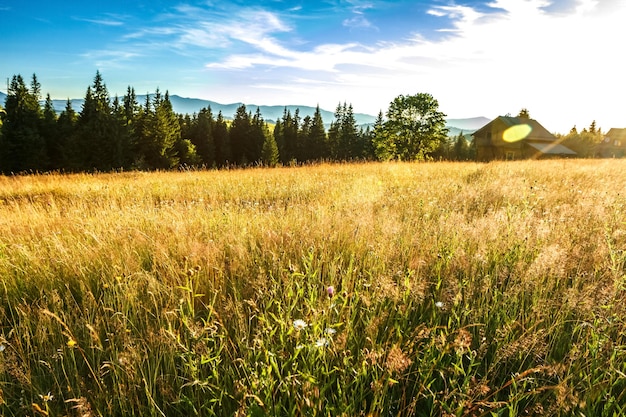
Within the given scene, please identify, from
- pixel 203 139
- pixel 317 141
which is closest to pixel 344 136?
pixel 317 141

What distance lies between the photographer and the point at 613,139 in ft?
230

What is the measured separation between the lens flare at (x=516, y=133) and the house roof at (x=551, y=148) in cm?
155

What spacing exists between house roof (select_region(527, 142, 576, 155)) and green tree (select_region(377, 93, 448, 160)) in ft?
39.4

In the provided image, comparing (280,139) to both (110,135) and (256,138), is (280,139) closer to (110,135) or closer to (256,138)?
(256,138)

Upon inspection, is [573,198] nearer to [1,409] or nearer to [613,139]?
[1,409]

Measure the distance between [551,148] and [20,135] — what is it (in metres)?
68.4

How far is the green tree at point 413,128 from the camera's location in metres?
42.6

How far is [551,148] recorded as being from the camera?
141 ft

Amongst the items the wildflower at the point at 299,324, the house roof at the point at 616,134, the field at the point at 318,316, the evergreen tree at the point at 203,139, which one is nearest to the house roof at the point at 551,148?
the house roof at the point at 616,134

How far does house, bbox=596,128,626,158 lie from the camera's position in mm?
65812

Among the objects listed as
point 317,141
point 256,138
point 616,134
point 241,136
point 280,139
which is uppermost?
point 616,134

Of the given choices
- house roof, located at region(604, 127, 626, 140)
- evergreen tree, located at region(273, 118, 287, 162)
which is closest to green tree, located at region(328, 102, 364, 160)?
evergreen tree, located at region(273, 118, 287, 162)

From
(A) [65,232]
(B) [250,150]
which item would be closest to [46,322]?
(A) [65,232]

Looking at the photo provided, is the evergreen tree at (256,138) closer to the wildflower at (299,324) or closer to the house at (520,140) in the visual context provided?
the house at (520,140)
